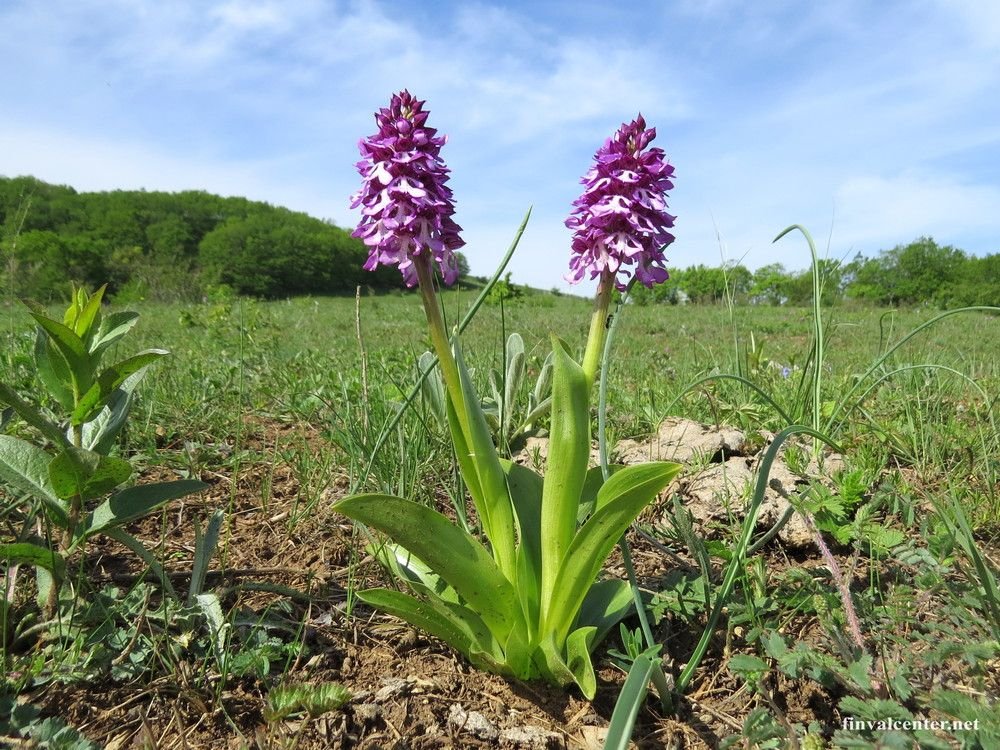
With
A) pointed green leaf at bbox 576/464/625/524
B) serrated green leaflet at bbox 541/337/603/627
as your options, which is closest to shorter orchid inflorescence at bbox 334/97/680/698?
serrated green leaflet at bbox 541/337/603/627

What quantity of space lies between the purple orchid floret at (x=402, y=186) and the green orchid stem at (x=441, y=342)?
1.7 inches

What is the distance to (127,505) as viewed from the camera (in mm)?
1448

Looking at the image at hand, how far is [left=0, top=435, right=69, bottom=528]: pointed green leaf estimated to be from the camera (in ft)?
4.58

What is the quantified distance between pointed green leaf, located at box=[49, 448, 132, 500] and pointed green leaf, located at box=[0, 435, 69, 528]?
0.05m

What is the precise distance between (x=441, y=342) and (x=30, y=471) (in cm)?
103

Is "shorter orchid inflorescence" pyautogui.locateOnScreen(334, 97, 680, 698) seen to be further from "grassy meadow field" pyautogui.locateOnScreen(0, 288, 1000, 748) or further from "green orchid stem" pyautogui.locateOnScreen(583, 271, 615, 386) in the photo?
"grassy meadow field" pyautogui.locateOnScreen(0, 288, 1000, 748)

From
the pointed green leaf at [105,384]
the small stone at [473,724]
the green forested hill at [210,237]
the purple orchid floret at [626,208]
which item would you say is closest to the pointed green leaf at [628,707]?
the small stone at [473,724]

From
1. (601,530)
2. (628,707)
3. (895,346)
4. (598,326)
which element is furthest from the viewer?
(895,346)

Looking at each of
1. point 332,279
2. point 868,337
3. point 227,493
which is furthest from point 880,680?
point 332,279

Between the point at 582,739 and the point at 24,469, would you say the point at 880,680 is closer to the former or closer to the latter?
the point at 582,739

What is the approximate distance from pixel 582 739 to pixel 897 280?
67.3 m

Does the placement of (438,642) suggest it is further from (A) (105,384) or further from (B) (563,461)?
(A) (105,384)

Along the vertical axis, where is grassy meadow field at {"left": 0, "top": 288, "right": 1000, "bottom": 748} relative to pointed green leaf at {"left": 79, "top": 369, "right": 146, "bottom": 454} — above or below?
below

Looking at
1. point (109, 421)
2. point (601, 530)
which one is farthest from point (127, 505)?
point (601, 530)
